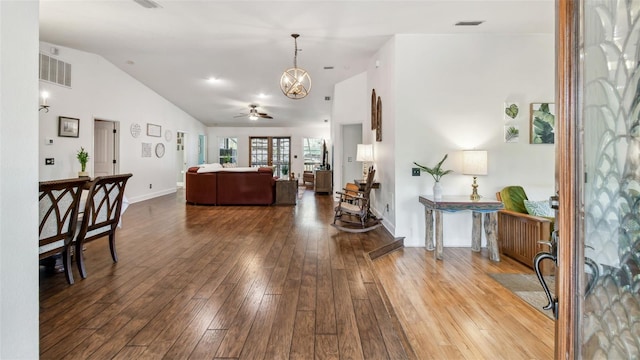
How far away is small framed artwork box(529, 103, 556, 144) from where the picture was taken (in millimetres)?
4223

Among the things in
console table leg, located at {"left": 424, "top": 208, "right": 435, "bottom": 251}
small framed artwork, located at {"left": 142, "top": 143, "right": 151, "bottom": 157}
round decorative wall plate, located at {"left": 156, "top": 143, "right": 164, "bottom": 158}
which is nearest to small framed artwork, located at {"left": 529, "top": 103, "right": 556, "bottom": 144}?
console table leg, located at {"left": 424, "top": 208, "right": 435, "bottom": 251}

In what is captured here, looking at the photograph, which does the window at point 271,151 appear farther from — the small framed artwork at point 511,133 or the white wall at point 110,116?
the small framed artwork at point 511,133

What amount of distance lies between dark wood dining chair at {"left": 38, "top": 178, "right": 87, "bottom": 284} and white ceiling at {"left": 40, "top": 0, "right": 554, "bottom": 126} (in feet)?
8.45

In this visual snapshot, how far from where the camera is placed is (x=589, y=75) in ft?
2.94

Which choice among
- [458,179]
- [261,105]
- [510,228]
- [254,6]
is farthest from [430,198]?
[261,105]

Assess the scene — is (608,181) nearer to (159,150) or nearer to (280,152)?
(159,150)

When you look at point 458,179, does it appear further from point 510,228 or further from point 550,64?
point 550,64

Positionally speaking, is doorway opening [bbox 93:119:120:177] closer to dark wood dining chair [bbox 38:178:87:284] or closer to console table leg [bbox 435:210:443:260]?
dark wood dining chair [bbox 38:178:87:284]

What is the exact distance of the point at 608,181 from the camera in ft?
2.84

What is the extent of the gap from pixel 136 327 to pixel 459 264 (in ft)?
9.99

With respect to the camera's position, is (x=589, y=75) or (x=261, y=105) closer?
(x=589, y=75)

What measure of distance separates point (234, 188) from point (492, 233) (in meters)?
5.39

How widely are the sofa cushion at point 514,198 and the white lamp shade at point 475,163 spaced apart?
20.4 inches

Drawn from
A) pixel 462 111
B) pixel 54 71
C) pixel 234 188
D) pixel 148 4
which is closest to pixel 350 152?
pixel 234 188
